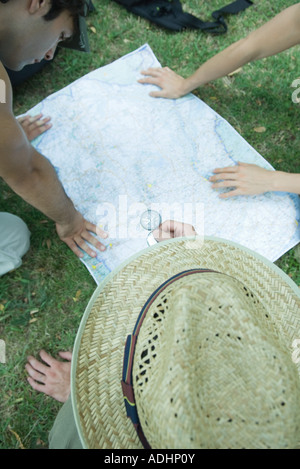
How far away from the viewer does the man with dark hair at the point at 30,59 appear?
3.18 ft

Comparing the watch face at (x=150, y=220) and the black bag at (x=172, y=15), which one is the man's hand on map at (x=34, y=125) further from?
the black bag at (x=172, y=15)

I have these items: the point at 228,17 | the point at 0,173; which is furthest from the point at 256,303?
the point at 228,17

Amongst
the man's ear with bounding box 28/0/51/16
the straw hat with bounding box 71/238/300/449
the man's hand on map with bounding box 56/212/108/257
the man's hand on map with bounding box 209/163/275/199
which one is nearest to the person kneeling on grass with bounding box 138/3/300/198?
the man's hand on map with bounding box 209/163/275/199

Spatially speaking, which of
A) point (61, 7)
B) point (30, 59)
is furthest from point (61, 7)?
point (30, 59)

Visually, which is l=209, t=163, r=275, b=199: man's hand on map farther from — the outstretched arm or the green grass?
the outstretched arm

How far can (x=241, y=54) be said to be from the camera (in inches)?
62.7

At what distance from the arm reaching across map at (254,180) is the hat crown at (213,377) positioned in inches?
36.3

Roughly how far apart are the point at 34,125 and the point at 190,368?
1.53 meters

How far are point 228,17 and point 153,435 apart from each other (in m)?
2.30

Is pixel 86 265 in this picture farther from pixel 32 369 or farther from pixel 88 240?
pixel 32 369

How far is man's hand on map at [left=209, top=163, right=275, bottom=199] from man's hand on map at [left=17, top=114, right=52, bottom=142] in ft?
3.08

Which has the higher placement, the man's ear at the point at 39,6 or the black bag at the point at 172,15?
the man's ear at the point at 39,6

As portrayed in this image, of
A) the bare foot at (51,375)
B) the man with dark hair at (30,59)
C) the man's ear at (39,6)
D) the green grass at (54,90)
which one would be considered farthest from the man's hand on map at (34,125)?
the bare foot at (51,375)

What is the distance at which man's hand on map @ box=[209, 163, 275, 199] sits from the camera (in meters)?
1.61
